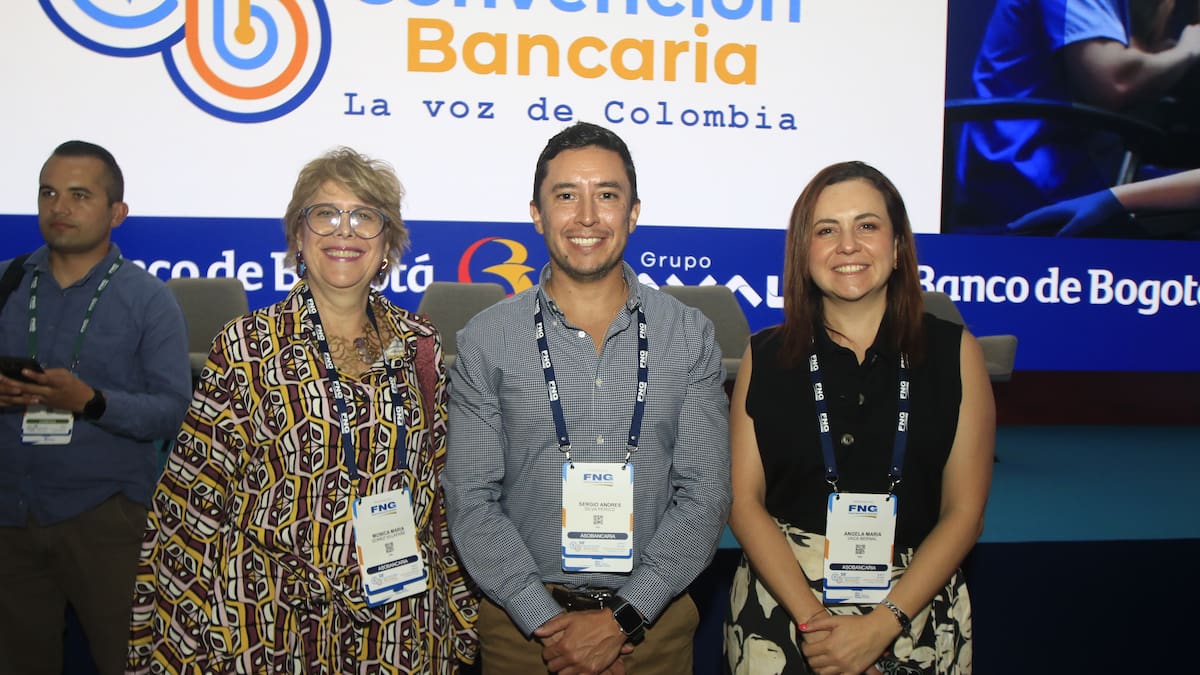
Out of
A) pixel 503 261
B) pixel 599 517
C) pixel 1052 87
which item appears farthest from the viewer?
pixel 1052 87

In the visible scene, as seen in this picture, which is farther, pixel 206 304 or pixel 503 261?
pixel 503 261

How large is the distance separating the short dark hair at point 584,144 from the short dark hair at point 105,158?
130cm

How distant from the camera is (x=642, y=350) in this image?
1738 millimetres

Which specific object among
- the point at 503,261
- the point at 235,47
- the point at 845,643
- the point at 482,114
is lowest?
the point at 845,643

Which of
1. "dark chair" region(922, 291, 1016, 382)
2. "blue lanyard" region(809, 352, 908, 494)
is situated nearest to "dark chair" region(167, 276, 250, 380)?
"blue lanyard" region(809, 352, 908, 494)

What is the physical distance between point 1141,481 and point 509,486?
14.1ft

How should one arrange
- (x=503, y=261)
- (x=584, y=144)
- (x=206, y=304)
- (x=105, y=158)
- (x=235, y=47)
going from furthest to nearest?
(x=503, y=261) < (x=235, y=47) < (x=206, y=304) < (x=105, y=158) < (x=584, y=144)

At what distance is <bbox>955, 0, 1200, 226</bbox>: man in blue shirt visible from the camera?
567cm

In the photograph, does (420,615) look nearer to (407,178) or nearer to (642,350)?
(642,350)

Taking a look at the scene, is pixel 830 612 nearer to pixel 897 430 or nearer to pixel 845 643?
pixel 845 643

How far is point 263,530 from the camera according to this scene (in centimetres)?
153

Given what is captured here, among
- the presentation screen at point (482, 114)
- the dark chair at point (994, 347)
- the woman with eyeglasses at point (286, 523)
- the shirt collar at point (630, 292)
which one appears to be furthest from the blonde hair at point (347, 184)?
the dark chair at point (994, 347)

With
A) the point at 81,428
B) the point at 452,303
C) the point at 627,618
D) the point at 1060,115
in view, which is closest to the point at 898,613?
the point at 627,618

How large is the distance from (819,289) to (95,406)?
1.78m
